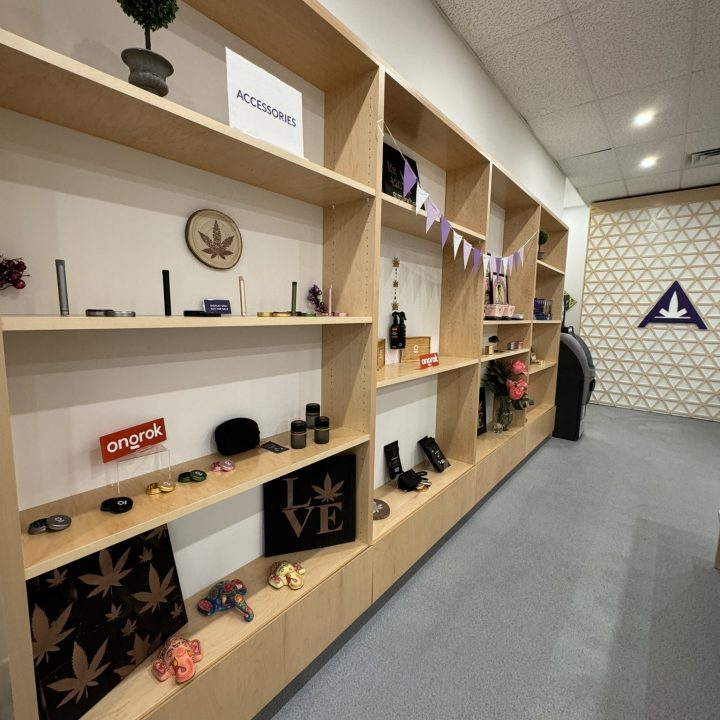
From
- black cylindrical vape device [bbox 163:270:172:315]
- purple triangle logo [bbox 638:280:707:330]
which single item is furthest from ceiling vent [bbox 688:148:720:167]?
black cylindrical vape device [bbox 163:270:172:315]

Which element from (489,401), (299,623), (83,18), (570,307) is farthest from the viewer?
(570,307)

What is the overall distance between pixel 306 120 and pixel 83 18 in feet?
2.35

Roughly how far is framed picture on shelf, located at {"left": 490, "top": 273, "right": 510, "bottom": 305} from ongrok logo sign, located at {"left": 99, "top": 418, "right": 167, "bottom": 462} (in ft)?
7.42

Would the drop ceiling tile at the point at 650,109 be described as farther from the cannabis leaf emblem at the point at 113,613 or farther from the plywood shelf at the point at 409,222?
the cannabis leaf emblem at the point at 113,613

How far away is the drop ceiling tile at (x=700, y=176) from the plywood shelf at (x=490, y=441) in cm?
398

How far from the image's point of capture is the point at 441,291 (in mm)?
2371

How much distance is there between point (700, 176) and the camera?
14.9 ft

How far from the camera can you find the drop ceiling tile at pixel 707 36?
6.60 ft

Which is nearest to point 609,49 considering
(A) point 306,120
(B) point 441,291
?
(B) point 441,291

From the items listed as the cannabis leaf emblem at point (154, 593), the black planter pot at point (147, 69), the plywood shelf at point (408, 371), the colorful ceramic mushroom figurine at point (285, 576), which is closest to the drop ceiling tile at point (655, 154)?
the plywood shelf at point (408, 371)

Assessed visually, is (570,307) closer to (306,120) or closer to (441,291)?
(441,291)

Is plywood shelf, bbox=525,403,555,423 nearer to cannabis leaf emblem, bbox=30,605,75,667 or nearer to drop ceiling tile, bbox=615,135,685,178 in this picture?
drop ceiling tile, bbox=615,135,685,178

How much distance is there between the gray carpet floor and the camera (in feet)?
4.35

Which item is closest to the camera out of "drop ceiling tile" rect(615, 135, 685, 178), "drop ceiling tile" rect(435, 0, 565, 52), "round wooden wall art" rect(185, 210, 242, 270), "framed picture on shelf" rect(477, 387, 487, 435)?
"round wooden wall art" rect(185, 210, 242, 270)
